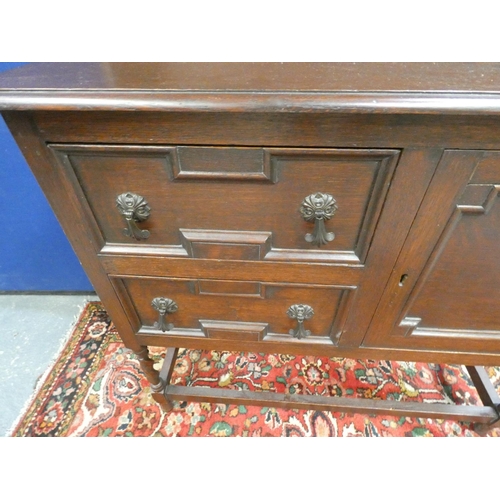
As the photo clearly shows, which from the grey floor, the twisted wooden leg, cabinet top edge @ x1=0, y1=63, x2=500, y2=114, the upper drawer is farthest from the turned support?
cabinet top edge @ x1=0, y1=63, x2=500, y2=114

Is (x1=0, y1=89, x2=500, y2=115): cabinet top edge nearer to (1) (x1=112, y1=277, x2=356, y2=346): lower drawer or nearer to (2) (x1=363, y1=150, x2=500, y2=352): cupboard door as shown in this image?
(2) (x1=363, y1=150, x2=500, y2=352): cupboard door

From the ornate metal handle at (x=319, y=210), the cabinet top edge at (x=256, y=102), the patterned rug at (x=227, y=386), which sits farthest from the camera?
the patterned rug at (x=227, y=386)

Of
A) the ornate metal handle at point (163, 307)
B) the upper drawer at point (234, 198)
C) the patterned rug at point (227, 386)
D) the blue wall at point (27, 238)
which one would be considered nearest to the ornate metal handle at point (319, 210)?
the upper drawer at point (234, 198)

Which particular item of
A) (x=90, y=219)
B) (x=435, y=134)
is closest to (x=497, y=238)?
(x=435, y=134)

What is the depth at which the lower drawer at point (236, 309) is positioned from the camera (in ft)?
Result: 1.94

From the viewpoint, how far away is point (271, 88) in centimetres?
36

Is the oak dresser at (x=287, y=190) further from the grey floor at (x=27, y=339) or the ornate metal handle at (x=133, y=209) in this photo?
the grey floor at (x=27, y=339)

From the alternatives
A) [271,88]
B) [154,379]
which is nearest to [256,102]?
[271,88]

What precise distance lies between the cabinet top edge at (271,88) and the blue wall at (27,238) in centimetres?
66

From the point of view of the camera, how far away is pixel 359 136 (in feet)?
1.26

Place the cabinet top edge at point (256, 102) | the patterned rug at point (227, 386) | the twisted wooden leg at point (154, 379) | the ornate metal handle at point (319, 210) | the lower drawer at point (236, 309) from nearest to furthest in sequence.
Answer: the cabinet top edge at point (256, 102)
the ornate metal handle at point (319, 210)
the lower drawer at point (236, 309)
the twisted wooden leg at point (154, 379)
the patterned rug at point (227, 386)

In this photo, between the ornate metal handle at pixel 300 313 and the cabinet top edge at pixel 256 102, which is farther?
the ornate metal handle at pixel 300 313

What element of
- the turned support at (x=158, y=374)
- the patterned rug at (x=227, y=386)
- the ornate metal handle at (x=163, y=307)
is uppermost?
the ornate metal handle at (x=163, y=307)

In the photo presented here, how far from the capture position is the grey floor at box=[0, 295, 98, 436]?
1.04 metres
